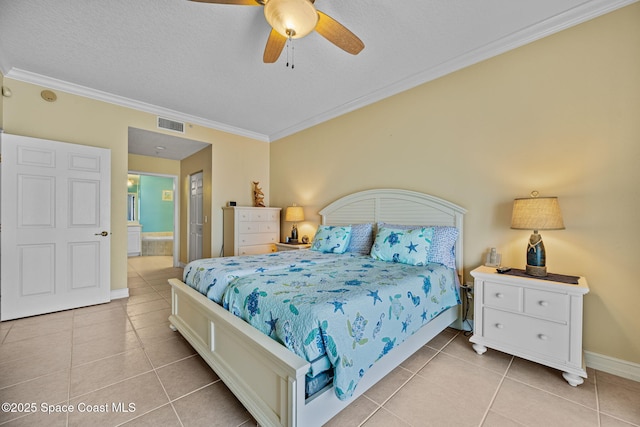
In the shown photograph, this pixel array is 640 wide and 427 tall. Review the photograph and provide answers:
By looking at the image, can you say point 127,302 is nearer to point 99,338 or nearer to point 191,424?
point 99,338

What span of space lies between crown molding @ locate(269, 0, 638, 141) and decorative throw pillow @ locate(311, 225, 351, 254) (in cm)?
174

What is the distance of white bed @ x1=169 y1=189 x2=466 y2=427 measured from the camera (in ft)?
4.24

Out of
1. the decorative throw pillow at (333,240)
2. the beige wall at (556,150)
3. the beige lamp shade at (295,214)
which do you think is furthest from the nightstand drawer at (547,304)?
Answer: the beige lamp shade at (295,214)

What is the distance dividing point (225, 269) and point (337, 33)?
6.69 feet

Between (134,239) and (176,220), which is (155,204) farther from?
(176,220)

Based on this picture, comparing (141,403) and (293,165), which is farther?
(293,165)

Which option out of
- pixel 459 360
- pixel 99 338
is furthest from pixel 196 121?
pixel 459 360

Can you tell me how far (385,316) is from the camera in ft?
5.53

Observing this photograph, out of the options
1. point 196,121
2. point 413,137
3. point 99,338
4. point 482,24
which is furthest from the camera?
point 196,121

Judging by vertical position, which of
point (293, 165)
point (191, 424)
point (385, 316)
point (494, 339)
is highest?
point (293, 165)

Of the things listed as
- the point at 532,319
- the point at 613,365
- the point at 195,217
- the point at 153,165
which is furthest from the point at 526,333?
the point at 153,165

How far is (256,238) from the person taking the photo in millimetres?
4652

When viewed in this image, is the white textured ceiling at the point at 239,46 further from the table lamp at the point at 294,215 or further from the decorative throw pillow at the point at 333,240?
the decorative throw pillow at the point at 333,240

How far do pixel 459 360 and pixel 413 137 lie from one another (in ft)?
7.51
